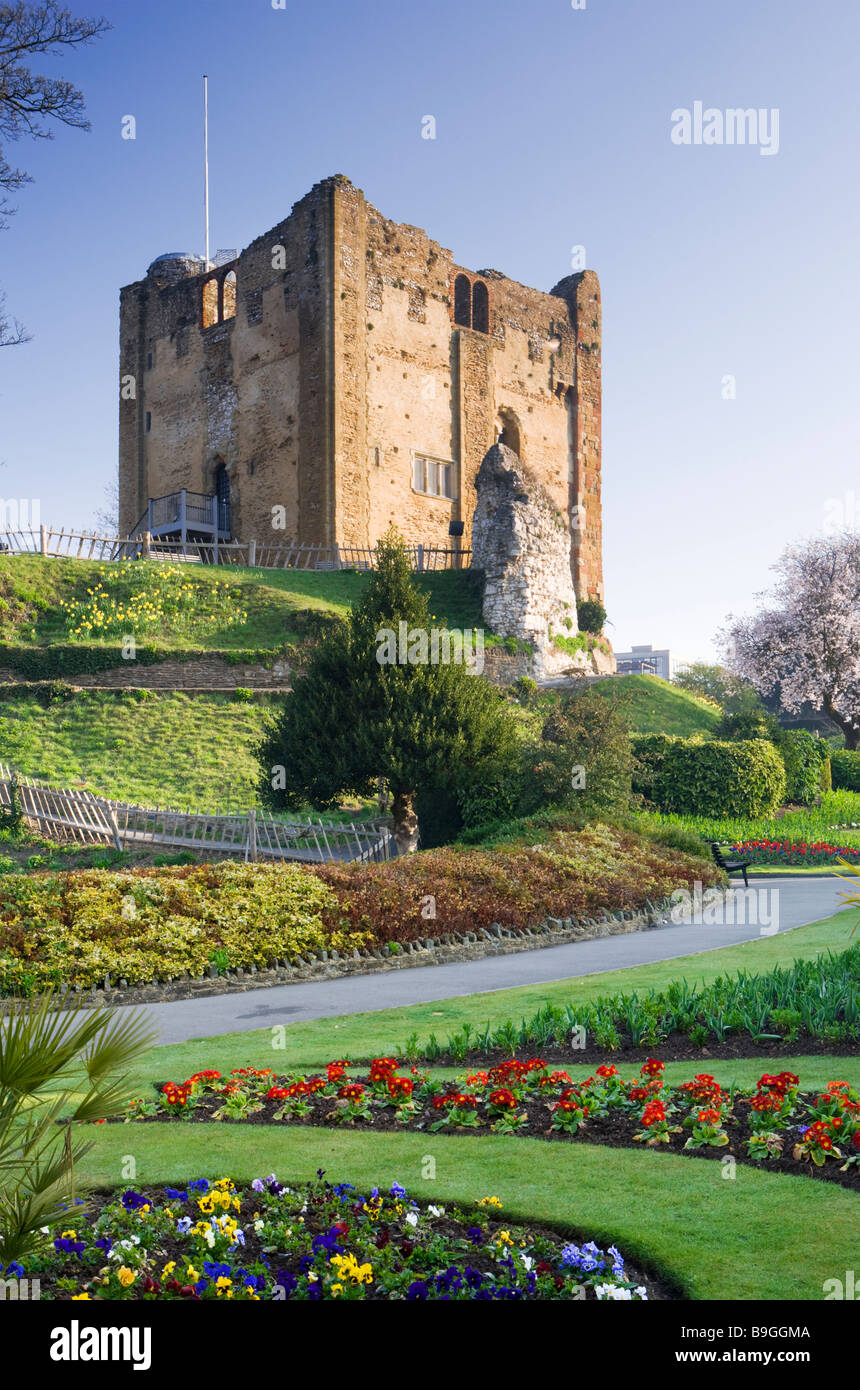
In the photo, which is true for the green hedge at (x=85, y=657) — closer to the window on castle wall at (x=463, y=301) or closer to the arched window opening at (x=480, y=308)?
the window on castle wall at (x=463, y=301)

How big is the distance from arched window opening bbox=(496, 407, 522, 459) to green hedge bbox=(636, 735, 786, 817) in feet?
84.9

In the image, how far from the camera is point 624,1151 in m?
5.61

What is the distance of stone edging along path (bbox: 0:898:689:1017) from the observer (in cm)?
1059

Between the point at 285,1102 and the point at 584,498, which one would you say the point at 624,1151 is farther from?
the point at 584,498

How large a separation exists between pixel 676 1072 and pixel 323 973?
5.43 m

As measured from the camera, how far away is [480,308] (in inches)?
1913

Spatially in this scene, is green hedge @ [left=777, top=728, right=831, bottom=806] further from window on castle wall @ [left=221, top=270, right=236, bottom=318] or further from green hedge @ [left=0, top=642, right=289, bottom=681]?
window on castle wall @ [left=221, top=270, right=236, bottom=318]

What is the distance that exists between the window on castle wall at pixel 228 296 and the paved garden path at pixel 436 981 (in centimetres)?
4043

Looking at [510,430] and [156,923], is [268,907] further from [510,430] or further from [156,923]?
[510,430]

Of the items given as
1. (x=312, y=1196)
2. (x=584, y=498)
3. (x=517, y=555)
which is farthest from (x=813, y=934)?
(x=584, y=498)

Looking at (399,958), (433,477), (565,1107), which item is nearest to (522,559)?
(433,477)

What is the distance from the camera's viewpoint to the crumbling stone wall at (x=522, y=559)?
120ft

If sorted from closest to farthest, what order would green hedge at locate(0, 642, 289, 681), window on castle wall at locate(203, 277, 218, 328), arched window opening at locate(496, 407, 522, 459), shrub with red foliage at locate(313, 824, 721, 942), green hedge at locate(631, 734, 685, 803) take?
shrub with red foliage at locate(313, 824, 721, 942) → green hedge at locate(631, 734, 685, 803) → green hedge at locate(0, 642, 289, 681) → window on castle wall at locate(203, 277, 218, 328) → arched window opening at locate(496, 407, 522, 459)

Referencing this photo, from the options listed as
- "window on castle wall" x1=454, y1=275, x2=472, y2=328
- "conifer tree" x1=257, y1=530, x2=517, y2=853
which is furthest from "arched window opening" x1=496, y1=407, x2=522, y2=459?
"conifer tree" x1=257, y1=530, x2=517, y2=853
